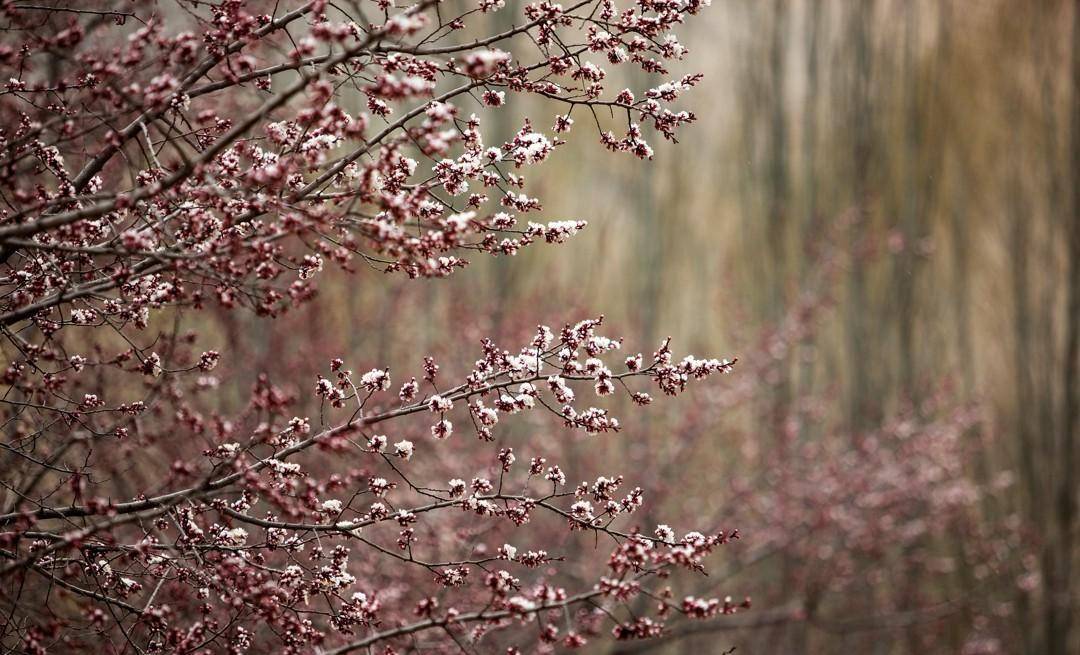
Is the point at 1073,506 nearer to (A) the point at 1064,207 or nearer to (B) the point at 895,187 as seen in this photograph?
(A) the point at 1064,207

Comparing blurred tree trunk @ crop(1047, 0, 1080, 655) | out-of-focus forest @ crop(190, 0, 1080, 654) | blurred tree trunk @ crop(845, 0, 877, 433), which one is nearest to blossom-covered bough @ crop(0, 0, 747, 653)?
out-of-focus forest @ crop(190, 0, 1080, 654)

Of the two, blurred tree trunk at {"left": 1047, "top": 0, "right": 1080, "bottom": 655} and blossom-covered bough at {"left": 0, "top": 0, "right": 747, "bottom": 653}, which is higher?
blurred tree trunk at {"left": 1047, "top": 0, "right": 1080, "bottom": 655}

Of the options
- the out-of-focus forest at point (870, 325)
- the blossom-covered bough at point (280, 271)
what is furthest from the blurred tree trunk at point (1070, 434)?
the blossom-covered bough at point (280, 271)

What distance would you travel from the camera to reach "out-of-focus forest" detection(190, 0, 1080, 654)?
8039mm

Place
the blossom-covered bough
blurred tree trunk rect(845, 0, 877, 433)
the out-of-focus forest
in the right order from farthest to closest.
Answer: blurred tree trunk rect(845, 0, 877, 433)
the out-of-focus forest
the blossom-covered bough

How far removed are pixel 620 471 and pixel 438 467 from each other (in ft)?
6.28

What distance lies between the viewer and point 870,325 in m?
9.30

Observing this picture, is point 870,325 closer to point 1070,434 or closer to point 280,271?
point 1070,434

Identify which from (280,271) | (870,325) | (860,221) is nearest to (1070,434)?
(870,325)

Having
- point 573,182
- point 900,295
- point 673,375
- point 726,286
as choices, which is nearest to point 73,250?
point 673,375

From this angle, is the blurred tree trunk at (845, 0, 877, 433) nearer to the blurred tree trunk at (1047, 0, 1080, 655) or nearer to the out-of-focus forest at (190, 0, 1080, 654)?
the out-of-focus forest at (190, 0, 1080, 654)

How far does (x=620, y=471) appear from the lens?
335 inches

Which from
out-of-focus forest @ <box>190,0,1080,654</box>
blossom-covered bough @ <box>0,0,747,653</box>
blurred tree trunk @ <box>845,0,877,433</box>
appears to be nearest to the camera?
blossom-covered bough @ <box>0,0,747,653</box>

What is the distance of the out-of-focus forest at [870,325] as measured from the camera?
804 cm
